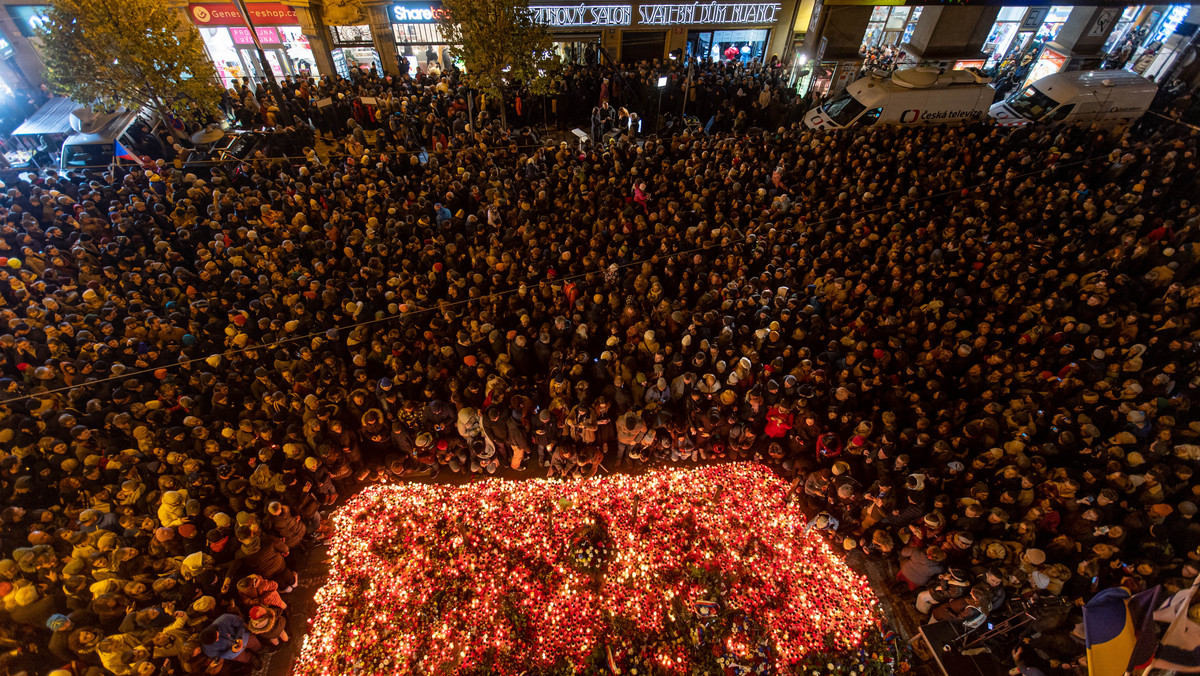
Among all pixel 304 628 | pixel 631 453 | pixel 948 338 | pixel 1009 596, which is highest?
pixel 948 338

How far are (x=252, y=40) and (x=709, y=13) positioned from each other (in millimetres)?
19290

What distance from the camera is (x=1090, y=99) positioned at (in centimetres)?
1323

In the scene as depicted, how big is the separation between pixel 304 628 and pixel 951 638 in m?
7.27

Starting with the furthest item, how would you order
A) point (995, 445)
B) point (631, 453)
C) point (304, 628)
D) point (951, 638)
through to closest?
point (631, 453)
point (995, 445)
point (304, 628)
point (951, 638)

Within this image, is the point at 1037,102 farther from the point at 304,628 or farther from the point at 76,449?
the point at 76,449

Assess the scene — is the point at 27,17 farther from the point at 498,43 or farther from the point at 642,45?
the point at 642,45

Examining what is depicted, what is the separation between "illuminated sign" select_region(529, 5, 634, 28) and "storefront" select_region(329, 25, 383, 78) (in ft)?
24.5

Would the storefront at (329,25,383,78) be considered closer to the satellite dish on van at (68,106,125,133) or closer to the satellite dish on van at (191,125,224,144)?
the satellite dish on van at (191,125,224,144)

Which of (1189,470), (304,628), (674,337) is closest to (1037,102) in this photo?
(1189,470)

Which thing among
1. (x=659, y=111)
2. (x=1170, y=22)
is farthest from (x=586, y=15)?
(x=1170, y=22)

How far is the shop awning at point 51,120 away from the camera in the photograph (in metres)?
15.2

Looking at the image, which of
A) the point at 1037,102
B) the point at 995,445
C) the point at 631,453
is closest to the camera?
the point at 995,445

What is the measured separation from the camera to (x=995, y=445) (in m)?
5.91

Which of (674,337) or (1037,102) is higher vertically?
(1037,102)
